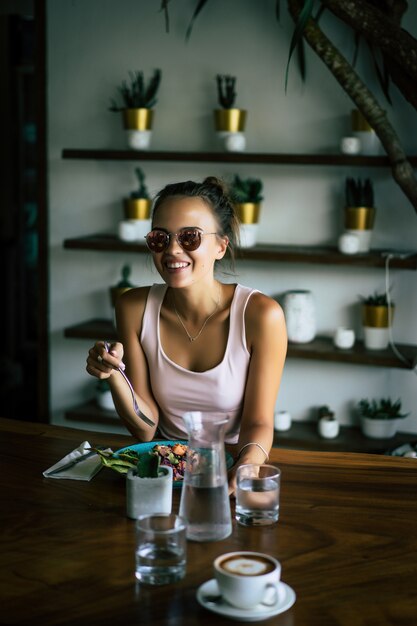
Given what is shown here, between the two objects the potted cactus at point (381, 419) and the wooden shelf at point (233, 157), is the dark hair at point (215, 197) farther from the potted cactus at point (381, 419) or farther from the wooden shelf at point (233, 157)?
the potted cactus at point (381, 419)

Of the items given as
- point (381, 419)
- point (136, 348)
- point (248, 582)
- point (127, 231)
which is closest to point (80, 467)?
point (136, 348)

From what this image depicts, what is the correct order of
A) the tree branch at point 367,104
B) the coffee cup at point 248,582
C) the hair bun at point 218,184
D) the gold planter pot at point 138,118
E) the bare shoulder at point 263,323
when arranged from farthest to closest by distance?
1. the gold planter pot at point 138,118
2. the tree branch at point 367,104
3. the hair bun at point 218,184
4. the bare shoulder at point 263,323
5. the coffee cup at point 248,582

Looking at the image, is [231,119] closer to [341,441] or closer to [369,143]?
[369,143]

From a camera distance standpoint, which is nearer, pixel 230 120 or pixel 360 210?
pixel 360 210

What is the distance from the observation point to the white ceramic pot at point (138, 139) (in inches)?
142

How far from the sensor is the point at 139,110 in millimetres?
3557

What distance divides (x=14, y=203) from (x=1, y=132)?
0.49m

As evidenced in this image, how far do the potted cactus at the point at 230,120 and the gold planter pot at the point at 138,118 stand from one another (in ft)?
1.01

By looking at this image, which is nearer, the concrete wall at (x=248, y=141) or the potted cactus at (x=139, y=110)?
the concrete wall at (x=248, y=141)

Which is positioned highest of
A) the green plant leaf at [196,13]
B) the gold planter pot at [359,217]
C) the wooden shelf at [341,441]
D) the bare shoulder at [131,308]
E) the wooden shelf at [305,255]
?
the green plant leaf at [196,13]

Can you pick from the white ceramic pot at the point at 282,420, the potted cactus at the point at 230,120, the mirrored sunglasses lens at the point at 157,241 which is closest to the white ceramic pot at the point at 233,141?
the potted cactus at the point at 230,120

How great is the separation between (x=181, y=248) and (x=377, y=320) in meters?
1.55

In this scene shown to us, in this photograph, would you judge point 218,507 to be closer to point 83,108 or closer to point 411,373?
point 411,373

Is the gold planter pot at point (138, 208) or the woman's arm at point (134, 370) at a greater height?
the gold planter pot at point (138, 208)
